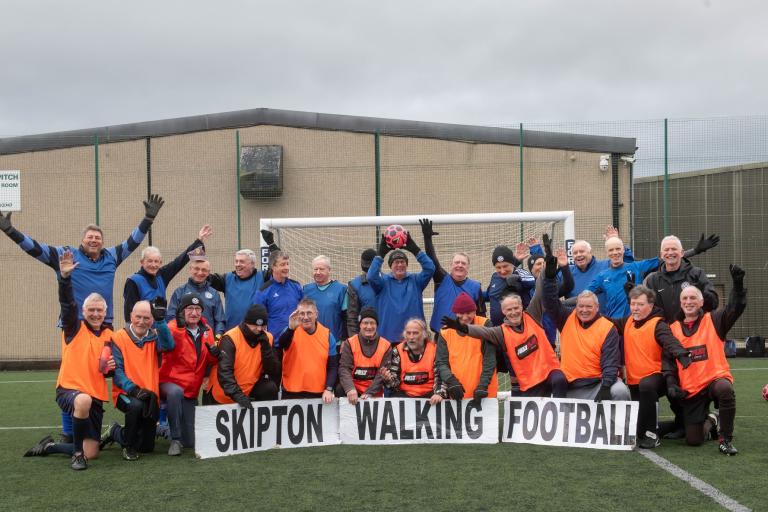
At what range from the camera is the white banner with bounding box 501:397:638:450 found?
5.65 metres

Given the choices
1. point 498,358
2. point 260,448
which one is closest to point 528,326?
point 498,358

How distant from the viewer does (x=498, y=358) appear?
6.27 m

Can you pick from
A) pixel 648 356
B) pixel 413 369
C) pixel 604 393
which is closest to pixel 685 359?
pixel 648 356

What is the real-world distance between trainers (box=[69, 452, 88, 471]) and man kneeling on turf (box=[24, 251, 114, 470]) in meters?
0.05

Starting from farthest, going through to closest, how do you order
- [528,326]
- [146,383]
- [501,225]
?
[501,225], [528,326], [146,383]

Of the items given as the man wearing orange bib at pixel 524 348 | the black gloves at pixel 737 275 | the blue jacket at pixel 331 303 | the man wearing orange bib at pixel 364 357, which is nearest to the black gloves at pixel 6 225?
the blue jacket at pixel 331 303

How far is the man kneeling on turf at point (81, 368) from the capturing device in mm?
5422

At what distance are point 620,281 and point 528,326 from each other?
3.80 ft

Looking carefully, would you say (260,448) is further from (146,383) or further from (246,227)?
(246,227)

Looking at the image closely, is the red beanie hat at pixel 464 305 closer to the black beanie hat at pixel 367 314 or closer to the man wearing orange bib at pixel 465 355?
the man wearing orange bib at pixel 465 355

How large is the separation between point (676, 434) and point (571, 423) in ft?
3.14

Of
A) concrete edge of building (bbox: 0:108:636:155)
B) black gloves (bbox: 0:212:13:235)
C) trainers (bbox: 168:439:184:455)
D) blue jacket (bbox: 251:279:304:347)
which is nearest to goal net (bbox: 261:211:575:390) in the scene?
concrete edge of building (bbox: 0:108:636:155)

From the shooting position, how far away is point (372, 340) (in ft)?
20.6

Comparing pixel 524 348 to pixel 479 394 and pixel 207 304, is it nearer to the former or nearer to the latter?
pixel 479 394
